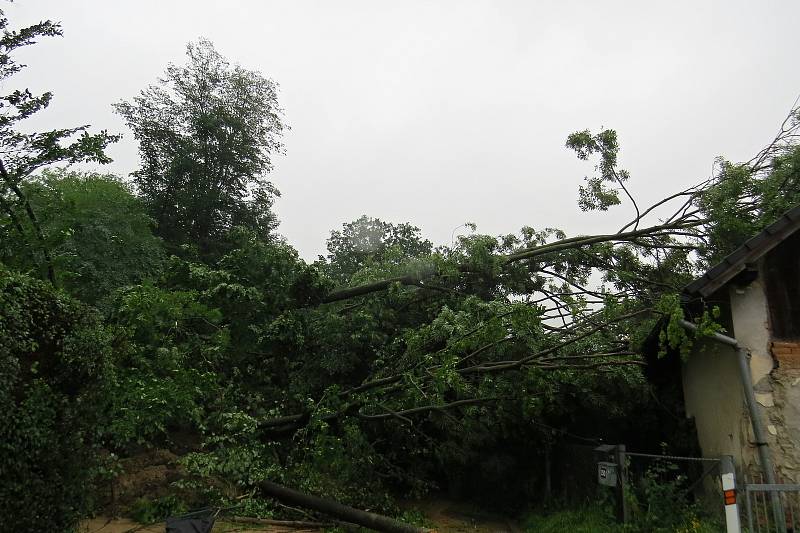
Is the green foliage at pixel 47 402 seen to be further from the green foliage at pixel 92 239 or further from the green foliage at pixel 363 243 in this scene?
the green foliage at pixel 363 243

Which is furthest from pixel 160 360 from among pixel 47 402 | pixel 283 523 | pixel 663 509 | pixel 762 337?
pixel 762 337

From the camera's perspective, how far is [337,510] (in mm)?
9000

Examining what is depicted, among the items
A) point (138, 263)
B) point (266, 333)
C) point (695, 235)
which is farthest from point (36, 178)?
point (695, 235)

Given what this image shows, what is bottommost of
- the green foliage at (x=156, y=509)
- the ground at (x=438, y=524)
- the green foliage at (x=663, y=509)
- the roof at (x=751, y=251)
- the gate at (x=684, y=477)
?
the ground at (x=438, y=524)

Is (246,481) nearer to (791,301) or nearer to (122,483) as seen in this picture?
(122,483)

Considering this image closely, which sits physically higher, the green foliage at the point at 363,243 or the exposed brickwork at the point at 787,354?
the green foliage at the point at 363,243

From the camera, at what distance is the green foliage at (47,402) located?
15.8 ft

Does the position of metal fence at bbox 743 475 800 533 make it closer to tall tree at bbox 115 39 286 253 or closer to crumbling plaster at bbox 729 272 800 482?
crumbling plaster at bbox 729 272 800 482

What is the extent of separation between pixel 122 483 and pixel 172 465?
0.90 metres

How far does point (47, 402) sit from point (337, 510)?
5.18 m

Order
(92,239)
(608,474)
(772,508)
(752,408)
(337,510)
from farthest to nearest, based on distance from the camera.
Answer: (92,239), (337,510), (608,474), (752,408), (772,508)

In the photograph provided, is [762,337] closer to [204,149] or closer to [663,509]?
[663,509]

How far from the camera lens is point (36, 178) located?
14.6 m

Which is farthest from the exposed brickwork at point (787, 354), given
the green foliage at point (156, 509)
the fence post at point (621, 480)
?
the green foliage at point (156, 509)
